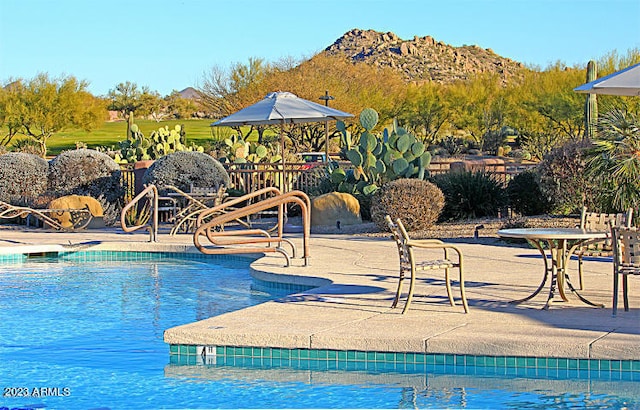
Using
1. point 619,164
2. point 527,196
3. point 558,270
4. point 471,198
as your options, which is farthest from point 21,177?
point 558,270

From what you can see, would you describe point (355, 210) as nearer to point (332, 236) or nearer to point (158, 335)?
point (332, 236)

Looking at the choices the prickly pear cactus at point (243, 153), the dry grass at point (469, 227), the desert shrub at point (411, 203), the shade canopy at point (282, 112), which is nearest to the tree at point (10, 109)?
the prickly pear cactus at point (243, 153)

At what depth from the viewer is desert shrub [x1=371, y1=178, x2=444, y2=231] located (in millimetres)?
15477

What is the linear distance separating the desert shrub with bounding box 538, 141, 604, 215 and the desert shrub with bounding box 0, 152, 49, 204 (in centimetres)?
1102

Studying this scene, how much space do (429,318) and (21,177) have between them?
48.0 feet

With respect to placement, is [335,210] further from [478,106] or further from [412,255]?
[478,106]

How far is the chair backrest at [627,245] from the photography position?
7.36m

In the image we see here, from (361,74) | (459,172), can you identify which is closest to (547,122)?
(361,74)

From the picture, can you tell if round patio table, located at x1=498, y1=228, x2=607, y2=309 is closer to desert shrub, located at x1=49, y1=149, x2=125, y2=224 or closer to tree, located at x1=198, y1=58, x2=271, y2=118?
desert shrub, located at x1=49, y1=149, x2=125, y2=224

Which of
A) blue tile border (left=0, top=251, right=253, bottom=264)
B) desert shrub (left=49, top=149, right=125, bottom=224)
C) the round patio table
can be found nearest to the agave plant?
the round patio table

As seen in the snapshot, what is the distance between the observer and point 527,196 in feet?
55.2

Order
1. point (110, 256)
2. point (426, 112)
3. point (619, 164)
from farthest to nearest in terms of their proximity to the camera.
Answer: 1. point (426, 112)
2. point (110, 256)
3. point (619, 164)

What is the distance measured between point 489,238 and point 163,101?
71.4m

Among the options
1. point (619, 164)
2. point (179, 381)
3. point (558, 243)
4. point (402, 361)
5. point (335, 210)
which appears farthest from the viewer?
point (335, 210)
